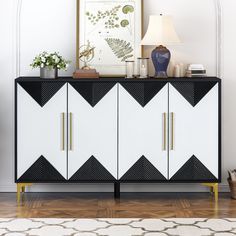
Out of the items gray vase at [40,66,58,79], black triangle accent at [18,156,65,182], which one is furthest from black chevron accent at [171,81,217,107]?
black triangle accent at [18,156,65,182]

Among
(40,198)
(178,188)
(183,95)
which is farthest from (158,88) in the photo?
(40,198)

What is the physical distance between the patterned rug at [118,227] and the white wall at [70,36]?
1151 mm

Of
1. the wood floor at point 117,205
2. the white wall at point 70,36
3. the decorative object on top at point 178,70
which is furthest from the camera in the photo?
the white wall at point 70,36

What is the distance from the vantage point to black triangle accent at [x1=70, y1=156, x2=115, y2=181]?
5746mm

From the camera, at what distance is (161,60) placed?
5840 mm

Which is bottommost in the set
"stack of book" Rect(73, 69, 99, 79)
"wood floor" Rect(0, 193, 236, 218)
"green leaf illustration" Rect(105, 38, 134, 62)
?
"wood floor" Rect(0, 193, 236, 218)

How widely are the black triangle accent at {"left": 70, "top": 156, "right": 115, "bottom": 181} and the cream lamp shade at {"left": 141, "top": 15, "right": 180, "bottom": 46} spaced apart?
1086mm

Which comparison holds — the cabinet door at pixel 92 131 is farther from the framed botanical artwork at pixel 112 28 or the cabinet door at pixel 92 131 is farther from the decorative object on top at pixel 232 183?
the decorative object on top at pixel 232 183

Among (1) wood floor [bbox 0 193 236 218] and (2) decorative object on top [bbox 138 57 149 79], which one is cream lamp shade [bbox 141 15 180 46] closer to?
(2) decorative object on top [bbox 138 57 149 79]

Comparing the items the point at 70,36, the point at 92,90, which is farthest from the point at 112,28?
the point at 92,90

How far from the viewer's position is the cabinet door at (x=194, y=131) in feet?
18.7

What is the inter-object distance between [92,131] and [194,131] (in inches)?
33.0

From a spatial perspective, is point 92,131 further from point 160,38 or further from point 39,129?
point 160,38

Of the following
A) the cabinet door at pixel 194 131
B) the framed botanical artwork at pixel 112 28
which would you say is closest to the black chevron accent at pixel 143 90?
the cabinet door at pixel 194 131
